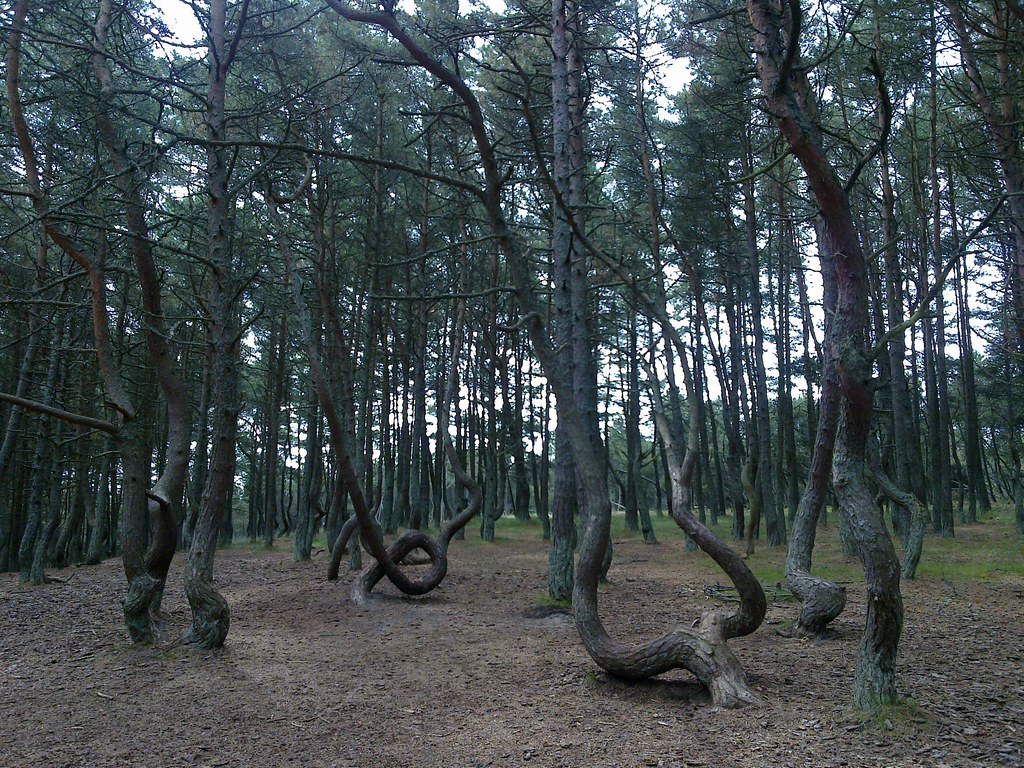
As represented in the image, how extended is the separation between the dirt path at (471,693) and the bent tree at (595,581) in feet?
0.62

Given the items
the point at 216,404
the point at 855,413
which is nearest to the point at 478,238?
the point at 216,404

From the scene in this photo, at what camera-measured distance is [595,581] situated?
201 inches

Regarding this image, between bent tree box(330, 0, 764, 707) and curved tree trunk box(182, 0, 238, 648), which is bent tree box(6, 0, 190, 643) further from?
bent tree box(330, 0, 764, 707)

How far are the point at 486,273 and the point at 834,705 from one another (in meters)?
17.8

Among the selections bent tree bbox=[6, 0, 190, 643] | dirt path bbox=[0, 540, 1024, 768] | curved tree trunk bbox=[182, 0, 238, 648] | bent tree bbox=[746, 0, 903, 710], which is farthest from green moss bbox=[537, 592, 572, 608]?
bent tree bbox=[746, 0, 903, 710]

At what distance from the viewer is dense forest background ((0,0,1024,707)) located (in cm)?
502

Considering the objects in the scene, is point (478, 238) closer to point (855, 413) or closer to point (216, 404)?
point (216, 404)

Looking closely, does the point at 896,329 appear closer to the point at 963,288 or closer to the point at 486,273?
the point at 486,273

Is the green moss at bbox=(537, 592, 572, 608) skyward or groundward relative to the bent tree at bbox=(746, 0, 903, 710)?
groundward

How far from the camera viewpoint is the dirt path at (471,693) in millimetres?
3695

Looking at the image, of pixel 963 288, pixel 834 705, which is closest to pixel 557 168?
pixel 834 705

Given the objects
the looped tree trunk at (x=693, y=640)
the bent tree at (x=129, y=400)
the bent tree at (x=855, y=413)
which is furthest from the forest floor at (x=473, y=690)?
the bent tree at (x=129, y=400)

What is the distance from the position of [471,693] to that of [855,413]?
317 centimetres

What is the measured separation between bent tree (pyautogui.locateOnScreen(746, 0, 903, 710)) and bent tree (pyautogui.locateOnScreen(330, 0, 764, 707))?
2.69 feet
